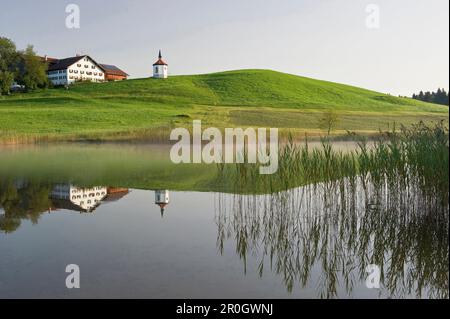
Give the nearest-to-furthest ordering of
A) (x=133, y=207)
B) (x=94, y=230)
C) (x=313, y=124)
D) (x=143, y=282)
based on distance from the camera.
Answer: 1. (x=143, y=282)
2. (x=94, y=230)
3. (x=133, y=207)
4. (x=313, y=124)

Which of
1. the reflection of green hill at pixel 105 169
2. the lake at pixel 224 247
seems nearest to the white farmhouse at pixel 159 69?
the reflection of green hill at pixel 105 169

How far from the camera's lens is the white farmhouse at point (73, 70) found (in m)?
116

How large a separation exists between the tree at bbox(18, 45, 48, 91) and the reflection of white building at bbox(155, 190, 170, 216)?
83.8m

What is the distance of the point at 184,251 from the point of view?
11.4 meters

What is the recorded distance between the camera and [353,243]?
1112cm

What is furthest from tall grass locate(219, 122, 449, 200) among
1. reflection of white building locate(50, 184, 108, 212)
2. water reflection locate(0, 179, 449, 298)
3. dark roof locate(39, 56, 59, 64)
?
dark roof locate(39, 56, 59, 64)

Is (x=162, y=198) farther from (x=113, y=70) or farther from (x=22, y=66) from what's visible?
(x=113, y=70)

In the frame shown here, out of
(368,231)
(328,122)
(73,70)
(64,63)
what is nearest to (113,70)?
(64,63)

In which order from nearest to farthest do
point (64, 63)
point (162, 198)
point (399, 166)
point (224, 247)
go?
point (224, 247)
point (399, 166)
point (162, 198)
point (64, 63)

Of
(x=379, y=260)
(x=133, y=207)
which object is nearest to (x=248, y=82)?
(x=133, y=207)

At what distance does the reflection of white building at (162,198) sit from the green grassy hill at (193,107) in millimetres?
27349

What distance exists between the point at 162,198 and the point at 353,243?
33.2 feet
